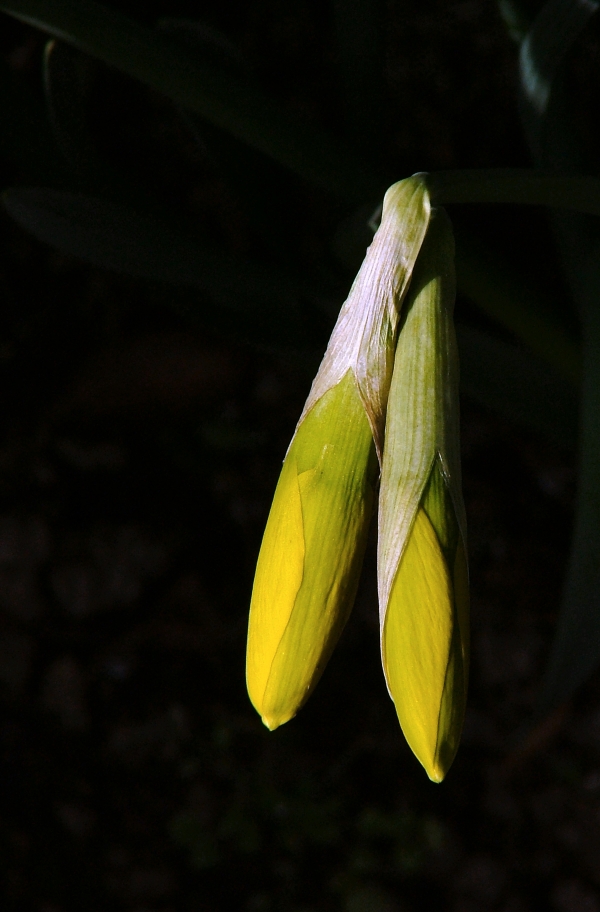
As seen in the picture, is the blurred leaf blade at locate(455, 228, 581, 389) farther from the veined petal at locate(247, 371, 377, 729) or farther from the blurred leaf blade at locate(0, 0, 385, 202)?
the veined petal at locate(247, 371, 377, 729)

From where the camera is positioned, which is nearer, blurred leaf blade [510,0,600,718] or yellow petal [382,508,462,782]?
yellow petal [382,508,462,782]

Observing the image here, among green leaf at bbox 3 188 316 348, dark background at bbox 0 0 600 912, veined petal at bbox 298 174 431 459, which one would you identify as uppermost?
veined petal at bbox 298 174 431 459

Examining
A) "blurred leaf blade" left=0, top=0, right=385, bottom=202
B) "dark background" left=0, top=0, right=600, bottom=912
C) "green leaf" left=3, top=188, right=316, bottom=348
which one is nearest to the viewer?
"blurred leaf blade" left=0, top=0, right=385, bottom=202

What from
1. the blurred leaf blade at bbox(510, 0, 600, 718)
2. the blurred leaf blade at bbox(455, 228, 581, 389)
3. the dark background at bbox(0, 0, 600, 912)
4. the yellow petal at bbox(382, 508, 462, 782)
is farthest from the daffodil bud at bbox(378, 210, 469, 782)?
the dark background at bbox(0, 0, 600, 912)

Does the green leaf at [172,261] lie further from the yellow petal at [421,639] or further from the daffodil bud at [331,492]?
the yellow petal at [421,639]

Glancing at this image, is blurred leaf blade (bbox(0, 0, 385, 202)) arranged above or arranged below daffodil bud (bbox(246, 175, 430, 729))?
above

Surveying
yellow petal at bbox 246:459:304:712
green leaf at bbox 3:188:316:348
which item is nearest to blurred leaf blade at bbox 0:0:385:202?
green leaf at bbox 3:188:316:348

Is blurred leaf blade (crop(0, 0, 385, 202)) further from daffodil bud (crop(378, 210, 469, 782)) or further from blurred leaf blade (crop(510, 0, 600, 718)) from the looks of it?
daffodil bud (crop(378, 210, 469, 782))

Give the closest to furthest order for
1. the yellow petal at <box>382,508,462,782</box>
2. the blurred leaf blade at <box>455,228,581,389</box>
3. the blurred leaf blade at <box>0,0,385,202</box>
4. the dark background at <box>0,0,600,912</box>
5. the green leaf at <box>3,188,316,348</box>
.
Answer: the yellow petal at <box>382,508,462,782</box>
the blurred leaf blade at <box>0,0,385,202</box>
the green leaf at <box>3,188,316,348</box>
the blurred leaf blade at <box>455,228,581,389</box>
the dark background at <box>0,0,600,912</box>

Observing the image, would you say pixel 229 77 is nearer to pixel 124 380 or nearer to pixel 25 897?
pixel 124 380

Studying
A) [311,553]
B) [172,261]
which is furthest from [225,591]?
[311,553]
